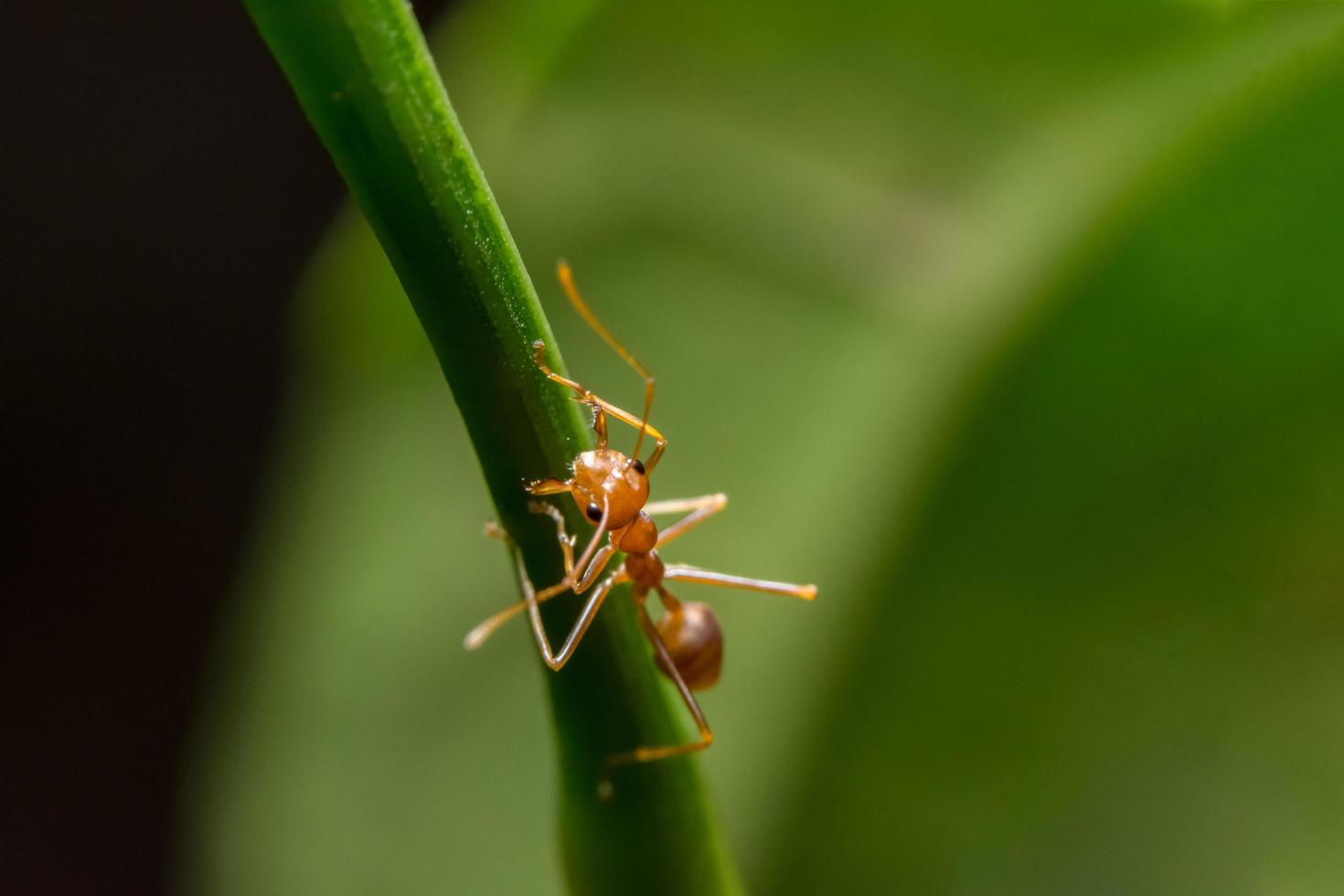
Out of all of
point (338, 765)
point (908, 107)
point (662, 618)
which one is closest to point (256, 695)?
point (338, 765)

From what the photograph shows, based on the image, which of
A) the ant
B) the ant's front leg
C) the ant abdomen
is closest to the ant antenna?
the ant

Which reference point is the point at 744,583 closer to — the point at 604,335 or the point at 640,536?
the point at 640,536

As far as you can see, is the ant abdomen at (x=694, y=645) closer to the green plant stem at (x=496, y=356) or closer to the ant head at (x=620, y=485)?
the ant head at (x=620, y=485)

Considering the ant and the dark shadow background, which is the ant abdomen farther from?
the dark shadow background

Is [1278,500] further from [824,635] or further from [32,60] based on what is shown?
[32,60]

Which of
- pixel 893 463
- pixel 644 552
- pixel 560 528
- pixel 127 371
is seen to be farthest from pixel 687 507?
pixel 127 371

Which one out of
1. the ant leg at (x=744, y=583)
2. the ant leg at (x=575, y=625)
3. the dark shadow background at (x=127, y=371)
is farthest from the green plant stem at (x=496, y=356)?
the dark shadow background at (x=127, y=371)
